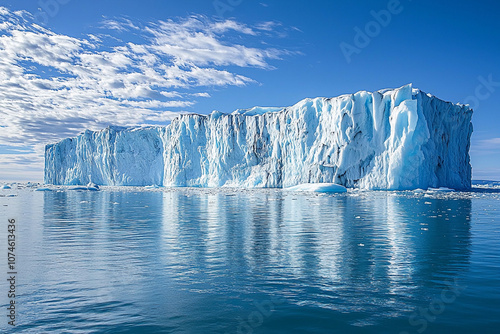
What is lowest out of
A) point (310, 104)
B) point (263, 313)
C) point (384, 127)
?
point (263, 313)

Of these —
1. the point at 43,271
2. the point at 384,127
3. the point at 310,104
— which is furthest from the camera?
the point at 310,104

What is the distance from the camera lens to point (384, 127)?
131ft

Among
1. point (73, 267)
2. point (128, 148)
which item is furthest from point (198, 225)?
point (128, 148)

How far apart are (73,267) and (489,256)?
28.9ft

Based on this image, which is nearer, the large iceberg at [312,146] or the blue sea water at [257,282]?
the blue sea water at [257,282]

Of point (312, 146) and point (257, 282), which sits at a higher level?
point (312, 146)

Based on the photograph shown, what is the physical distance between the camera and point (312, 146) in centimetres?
4722

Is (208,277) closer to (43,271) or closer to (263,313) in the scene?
(263,313)

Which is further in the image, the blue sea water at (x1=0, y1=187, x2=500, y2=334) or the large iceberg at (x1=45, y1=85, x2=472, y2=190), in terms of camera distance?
the large iceberg at (x1=45, y1=85, x2=472, y2=190)

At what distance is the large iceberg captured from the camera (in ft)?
123

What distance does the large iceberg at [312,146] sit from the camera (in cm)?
3759

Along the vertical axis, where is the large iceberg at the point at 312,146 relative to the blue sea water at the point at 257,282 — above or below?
above

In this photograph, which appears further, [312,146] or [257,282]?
[312,146]

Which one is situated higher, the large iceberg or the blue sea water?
the large iceberg
